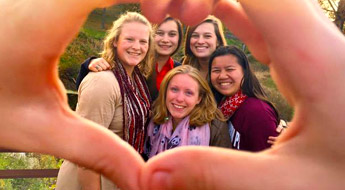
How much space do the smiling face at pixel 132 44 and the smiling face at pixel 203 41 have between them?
0.25 meters

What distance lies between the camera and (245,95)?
1493mm

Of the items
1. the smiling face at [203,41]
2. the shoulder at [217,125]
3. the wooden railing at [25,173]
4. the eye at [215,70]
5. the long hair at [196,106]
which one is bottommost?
the wooden railing at [25,173]

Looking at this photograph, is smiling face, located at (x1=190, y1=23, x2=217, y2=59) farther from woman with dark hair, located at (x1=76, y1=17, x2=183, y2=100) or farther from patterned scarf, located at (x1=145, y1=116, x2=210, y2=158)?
patterned scarf, located at (x1=145, y1=116, x2=210, y2=158)

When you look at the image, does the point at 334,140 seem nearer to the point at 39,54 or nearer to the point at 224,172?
the point at 224,172

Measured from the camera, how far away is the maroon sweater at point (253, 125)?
1397mm

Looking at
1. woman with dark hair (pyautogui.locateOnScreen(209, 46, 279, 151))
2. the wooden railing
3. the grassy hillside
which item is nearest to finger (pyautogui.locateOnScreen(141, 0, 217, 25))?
woman with dark hair (pyautogui.locateOnScreen(209, 46, 279, 151))

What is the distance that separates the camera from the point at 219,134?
149cm

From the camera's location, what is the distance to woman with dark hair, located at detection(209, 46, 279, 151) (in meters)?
1.41

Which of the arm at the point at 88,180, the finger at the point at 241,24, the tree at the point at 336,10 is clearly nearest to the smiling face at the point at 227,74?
the arm at the point at 88,180

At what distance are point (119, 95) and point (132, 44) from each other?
17 centimetres

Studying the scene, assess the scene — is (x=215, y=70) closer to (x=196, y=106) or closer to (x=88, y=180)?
(x=196, y=106)

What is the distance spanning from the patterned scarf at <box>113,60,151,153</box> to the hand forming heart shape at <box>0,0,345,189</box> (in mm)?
861

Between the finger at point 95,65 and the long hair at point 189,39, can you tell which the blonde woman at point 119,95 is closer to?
the finger at point 95,65

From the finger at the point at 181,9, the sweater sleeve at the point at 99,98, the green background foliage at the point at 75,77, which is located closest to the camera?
the finger at the point at 181,9
